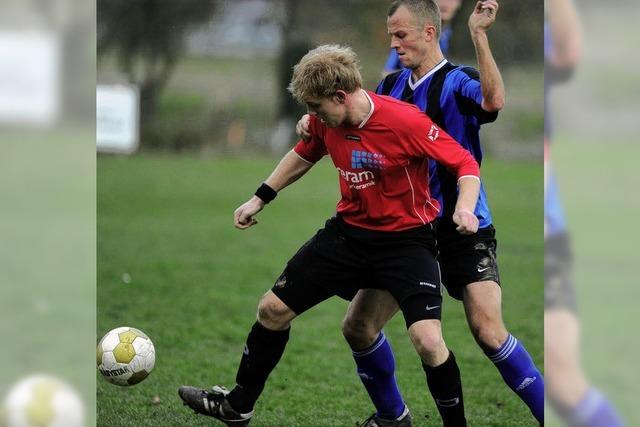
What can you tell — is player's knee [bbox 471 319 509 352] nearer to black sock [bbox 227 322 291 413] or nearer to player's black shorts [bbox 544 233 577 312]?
black sock [bbox 227 322 291 413]

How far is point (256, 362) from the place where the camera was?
3.75 meters

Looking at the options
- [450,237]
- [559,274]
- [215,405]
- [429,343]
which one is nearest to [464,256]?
[450,237]

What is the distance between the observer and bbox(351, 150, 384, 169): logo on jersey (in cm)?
341

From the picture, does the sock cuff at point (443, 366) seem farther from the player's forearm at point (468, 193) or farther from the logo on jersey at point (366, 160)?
the logo on jersey at point (366, 160)

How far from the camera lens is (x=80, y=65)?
1.79 meters

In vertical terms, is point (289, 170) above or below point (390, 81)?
below

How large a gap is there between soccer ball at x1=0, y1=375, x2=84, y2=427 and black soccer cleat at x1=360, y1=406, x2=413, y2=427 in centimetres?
184

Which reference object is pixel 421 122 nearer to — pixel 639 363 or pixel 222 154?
pixel 639 363

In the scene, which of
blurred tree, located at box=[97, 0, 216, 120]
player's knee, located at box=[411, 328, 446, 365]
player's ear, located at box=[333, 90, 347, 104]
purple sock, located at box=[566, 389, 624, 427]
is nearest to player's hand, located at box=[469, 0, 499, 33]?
player's ear, located at box=[333, 90, 347, 104]

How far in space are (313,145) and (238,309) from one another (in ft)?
11.4

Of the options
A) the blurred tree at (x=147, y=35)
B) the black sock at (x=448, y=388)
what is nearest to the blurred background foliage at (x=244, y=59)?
the blurred tree at (x=147, y=35)

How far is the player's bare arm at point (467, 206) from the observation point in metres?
3.11

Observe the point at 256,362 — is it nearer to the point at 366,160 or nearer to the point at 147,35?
the point at 366,160

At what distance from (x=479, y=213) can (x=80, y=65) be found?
7.36 feet
